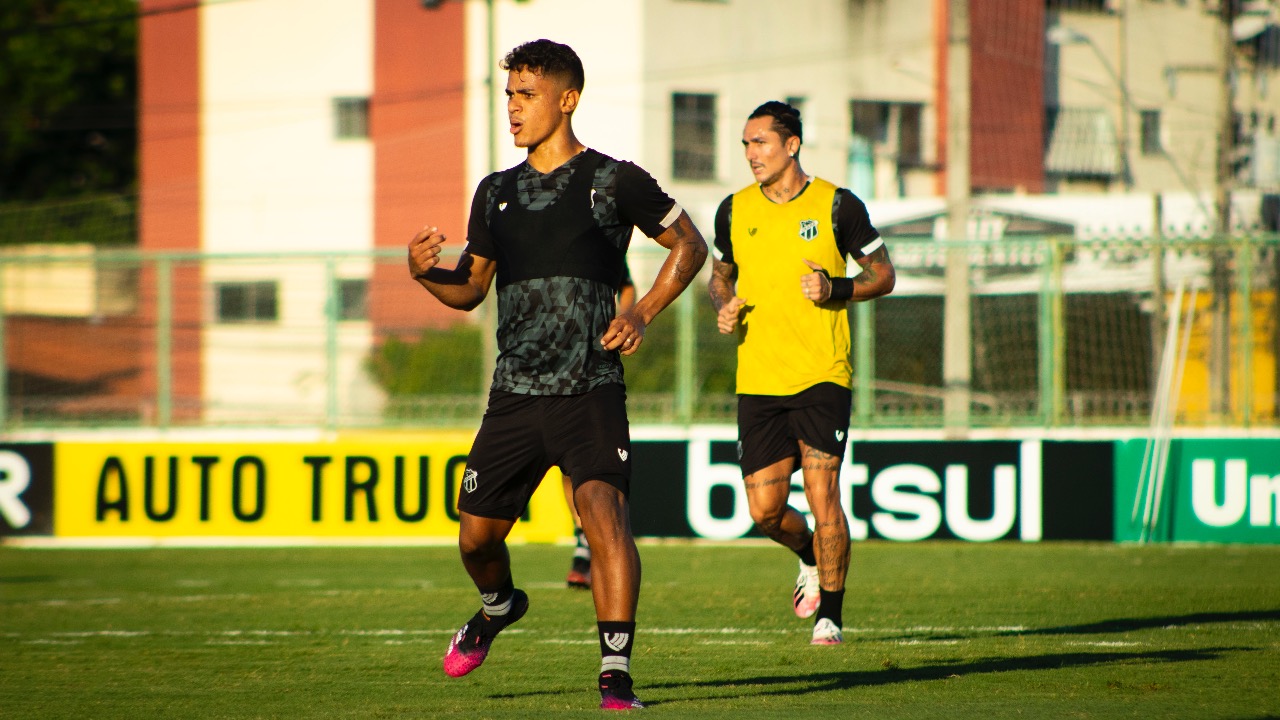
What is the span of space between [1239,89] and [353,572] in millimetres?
25430

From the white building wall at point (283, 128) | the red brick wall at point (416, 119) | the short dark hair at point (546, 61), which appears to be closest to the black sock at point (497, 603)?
the short dark hair at point (546, 61)

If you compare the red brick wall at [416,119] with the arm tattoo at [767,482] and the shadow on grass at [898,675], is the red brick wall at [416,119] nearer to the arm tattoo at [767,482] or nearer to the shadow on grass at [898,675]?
the arm tattoo at [767,482]

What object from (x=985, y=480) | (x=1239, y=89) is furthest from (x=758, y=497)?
(x=1239, y=89)

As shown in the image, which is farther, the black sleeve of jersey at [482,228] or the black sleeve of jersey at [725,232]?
the black sleeve of jersey at [725,232]

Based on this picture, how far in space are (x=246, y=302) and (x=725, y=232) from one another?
28.4 ft

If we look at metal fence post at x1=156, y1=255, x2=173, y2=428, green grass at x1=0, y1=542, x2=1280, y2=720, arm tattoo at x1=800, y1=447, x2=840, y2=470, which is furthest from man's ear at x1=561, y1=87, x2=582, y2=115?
metal fence post at x1=156, y1=255, x2=173, y2=428

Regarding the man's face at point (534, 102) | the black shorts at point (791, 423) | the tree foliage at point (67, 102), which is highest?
the tree foliage at point (67, 102)

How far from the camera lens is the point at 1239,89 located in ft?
102

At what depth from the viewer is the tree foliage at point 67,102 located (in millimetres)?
42625

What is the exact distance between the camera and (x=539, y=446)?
17.1 ft

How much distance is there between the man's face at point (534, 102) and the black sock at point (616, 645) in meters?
1.58

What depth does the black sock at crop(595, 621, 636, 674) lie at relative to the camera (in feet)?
16.3

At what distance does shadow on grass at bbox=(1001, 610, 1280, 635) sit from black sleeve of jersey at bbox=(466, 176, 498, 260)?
3230 mm

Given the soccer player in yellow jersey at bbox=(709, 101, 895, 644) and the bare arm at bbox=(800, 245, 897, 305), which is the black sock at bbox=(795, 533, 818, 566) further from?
the bare arm at bbox=(800, 245, 897, 305)
